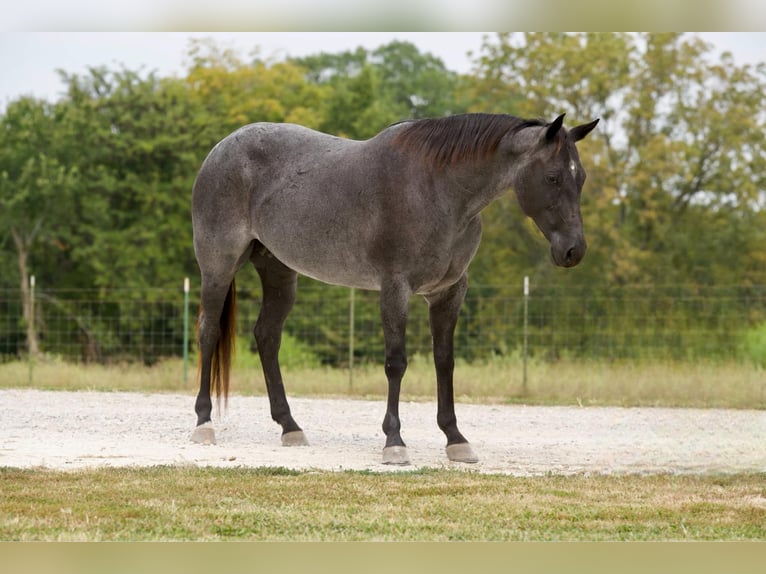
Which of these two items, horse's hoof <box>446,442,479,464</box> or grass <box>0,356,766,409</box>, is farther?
grass <box>0,356,766,409</box>

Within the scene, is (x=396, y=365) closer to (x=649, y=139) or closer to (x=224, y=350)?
(x=224, y=350)

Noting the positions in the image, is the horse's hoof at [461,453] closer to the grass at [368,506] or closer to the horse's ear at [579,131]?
the grass at [368,506]

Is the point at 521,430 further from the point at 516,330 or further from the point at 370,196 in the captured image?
the point at 516,330

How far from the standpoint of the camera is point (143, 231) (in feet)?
82.7

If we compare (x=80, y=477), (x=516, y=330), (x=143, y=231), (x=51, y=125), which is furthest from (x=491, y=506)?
(x=51, y=125)

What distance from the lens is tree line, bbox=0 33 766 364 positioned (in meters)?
23.7

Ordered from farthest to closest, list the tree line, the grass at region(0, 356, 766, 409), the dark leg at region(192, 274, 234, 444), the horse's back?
the tree line, the grass at region(0, 356, 766, 409), the dark leg at region(192, 274, 234, 444), the horse's back

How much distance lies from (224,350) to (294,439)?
1.10 metres

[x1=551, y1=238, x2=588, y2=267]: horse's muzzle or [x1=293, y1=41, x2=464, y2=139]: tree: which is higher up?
[x1=293, y1=41, x2=464, y2=139]: tree

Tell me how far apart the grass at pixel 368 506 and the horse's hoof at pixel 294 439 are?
150 centimetres

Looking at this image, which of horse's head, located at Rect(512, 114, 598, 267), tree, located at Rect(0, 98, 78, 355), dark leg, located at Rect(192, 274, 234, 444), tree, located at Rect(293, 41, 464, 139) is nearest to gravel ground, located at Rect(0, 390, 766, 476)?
dark leg, located at Rect(192, 274, 234, 444)

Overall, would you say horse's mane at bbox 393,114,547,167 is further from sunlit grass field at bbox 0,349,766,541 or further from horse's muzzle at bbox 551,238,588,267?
sunlit grass field at bbox 0,349,766,541

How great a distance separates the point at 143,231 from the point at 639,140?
1166cm

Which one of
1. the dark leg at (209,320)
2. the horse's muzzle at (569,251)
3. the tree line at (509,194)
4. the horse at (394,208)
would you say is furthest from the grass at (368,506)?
the tree line at (509,194)
